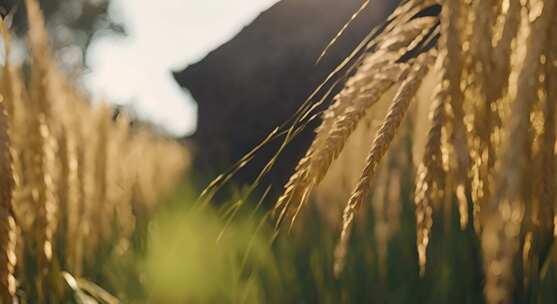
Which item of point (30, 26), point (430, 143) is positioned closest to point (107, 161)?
point (30, 26)

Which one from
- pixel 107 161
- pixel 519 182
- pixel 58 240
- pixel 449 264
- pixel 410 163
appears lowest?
pixel 410 163

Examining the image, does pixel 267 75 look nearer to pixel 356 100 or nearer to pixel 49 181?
pixel 49 181

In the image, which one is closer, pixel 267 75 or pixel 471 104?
pixel 471 104

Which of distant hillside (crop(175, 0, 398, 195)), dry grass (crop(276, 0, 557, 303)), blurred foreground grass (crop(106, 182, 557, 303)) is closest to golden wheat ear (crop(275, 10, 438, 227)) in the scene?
dry grass (crop(276, 0, 557, 303))

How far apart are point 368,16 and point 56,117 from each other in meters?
3.45

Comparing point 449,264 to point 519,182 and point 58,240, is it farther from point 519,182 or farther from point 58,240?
point 519,182

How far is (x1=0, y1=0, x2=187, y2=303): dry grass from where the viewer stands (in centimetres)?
106

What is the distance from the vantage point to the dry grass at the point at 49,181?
1059 mm

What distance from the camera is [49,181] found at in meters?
1.34

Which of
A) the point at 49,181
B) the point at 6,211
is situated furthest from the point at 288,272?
the point at 6,211

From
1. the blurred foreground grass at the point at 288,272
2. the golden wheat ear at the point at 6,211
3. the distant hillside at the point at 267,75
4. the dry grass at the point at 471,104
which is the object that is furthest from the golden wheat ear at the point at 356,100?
the distant hillside at the point at 267,75

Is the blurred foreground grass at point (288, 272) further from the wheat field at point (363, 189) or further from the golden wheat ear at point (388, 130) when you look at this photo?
the golden wheat ear at point (388, 130)

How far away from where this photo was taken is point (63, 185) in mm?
1608

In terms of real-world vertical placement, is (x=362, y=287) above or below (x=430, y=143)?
below
